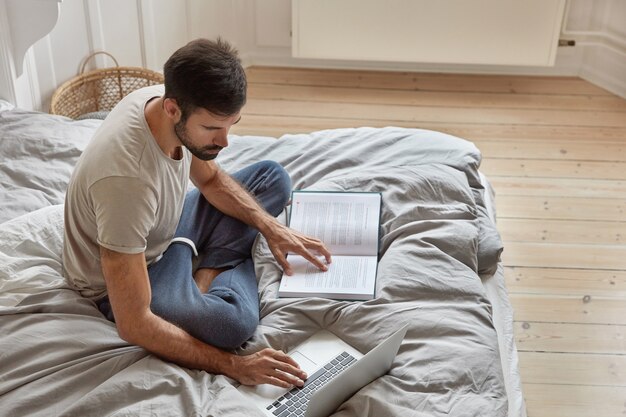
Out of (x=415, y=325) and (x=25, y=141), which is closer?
(x=415, y=325)

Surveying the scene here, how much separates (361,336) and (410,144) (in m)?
0.74

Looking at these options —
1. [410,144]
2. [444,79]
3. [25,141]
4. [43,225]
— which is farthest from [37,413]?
[444,79]

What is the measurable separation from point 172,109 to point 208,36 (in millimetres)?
2047

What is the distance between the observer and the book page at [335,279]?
1676mm

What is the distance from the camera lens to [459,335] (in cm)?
156

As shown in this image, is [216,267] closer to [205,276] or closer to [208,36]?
[205,276]

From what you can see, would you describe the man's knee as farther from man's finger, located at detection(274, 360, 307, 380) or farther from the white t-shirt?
the white t-shirt

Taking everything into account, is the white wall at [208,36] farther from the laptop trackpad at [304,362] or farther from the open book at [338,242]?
the laptop trackpad at [304,362]

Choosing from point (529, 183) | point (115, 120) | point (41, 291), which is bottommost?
point (529, 183)

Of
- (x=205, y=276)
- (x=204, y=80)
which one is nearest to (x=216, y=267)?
(x=205, y=276)

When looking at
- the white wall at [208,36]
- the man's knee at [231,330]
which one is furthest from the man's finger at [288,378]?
the white wall at [208,36]

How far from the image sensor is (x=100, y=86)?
112 inches

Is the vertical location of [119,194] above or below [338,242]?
above

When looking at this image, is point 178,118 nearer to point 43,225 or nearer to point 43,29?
point 43,225
